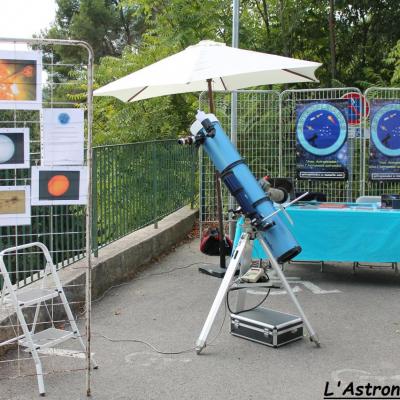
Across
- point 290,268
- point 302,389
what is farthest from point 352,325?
point 290,268

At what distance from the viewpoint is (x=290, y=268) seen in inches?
294

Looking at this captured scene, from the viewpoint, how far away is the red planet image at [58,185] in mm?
3764

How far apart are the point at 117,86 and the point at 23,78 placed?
1.83 metres

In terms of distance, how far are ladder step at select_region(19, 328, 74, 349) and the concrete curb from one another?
38cm

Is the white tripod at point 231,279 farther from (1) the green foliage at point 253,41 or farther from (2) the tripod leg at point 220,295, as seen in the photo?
(1) the green foliage at point 253,41

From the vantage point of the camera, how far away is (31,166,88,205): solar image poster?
3.73 meters

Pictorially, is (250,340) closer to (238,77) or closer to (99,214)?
(99,214)

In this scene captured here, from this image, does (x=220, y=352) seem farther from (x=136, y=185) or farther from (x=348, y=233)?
(x=136, y=185)

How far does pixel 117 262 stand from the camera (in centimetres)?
675

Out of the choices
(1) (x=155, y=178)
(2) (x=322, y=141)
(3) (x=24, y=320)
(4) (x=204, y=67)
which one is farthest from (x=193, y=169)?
(3) (x=24, y=320)

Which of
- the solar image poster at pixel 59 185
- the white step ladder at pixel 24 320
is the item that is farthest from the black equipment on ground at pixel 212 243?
the solar image poster at pixel 59 185

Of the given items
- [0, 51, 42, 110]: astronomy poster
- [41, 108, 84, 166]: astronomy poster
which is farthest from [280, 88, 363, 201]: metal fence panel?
[0, 51, 42, 110]: astronomy poster

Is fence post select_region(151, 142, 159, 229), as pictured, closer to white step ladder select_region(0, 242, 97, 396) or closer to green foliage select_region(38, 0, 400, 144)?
green foliage select_region(38, 0, 400, 144)

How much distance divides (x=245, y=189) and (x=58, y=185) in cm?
172
